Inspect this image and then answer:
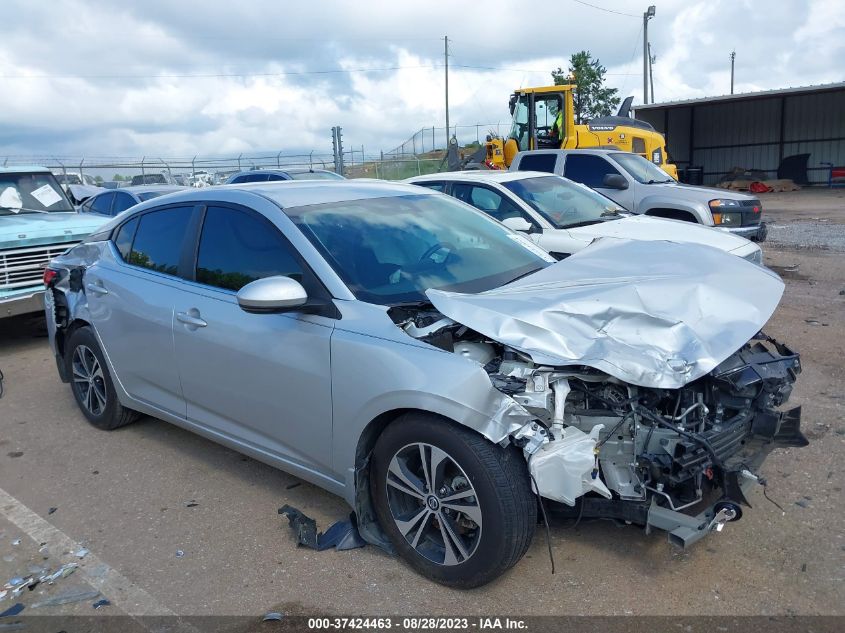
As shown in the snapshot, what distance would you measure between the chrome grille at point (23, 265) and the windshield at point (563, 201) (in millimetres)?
5348

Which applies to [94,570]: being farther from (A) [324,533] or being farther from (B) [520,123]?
(B) [520,123]

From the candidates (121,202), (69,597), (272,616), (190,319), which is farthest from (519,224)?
(121,202)

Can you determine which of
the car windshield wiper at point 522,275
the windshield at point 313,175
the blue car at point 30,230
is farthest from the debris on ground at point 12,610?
the windshield at point 313,175

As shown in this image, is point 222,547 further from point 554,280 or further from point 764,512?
point 764,512

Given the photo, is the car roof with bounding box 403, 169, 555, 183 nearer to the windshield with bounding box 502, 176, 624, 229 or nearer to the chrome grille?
the windshield with bounding box 502, 176, 624, 229

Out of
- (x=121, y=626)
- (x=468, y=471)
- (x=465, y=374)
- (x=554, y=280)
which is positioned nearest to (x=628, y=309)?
(x=554, y=280)

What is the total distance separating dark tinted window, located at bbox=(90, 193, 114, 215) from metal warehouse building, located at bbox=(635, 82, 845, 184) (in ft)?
93.6

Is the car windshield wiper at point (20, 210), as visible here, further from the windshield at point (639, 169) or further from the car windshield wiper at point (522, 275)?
the windshield at point (639, 169)

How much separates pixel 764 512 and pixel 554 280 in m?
1.64

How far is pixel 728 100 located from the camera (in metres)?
32.7

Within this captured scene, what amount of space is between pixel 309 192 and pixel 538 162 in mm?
8162

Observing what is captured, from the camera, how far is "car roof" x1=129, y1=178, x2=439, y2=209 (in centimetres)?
407

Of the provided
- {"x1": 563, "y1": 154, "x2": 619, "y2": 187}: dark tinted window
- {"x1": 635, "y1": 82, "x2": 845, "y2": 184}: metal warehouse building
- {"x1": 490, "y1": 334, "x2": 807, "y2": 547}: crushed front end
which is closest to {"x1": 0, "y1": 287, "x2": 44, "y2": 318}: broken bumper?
{"x1": 490, "y1": 334, "x2": 807, "y2": 547}: crushed front end

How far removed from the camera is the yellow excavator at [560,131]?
16844mm
